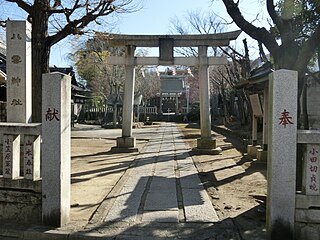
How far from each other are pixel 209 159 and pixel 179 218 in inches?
256

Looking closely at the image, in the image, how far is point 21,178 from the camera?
526cm

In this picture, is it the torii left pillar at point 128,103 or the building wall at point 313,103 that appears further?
the building wall at point 313,103

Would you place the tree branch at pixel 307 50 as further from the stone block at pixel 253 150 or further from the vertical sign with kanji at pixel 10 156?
the stone block at pixel 253 150

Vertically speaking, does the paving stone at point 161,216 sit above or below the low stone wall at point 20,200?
below

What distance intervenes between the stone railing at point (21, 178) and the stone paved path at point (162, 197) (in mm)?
1162

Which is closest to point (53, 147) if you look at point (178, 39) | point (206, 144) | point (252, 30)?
point (252, 30)

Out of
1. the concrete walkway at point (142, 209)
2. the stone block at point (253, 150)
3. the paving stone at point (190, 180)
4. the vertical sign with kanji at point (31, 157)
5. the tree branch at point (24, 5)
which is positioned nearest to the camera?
the concrete walkway at point (142, 209)

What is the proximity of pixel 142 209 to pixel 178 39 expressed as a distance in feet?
28.3

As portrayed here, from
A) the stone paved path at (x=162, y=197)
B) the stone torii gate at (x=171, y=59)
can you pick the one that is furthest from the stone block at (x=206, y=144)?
the stone paved path at (x=162, y=197)

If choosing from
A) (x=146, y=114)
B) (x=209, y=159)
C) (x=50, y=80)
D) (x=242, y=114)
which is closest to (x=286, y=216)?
(x=50, y=80)

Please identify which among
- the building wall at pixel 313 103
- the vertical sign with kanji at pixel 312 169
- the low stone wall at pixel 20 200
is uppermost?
the building wall at pixel 313 103

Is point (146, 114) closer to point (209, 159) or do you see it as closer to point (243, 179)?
point (209, 159)

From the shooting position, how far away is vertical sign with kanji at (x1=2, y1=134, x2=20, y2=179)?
525 cm

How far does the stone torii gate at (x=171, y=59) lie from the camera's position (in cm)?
1282
